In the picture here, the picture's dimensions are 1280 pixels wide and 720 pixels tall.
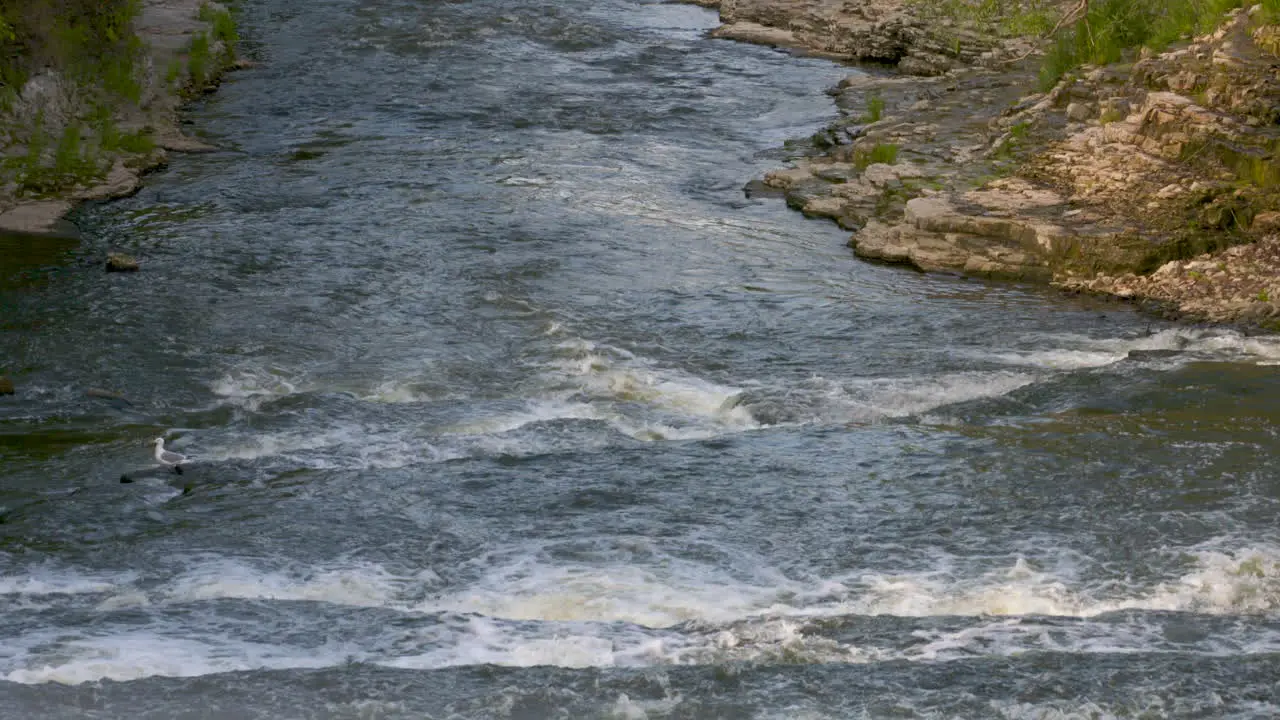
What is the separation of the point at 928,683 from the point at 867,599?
103cm

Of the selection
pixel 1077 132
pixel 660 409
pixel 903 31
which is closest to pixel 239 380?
pixel 660 409

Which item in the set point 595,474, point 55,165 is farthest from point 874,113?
point 595,474

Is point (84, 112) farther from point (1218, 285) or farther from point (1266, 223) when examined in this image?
point (1266, 223)

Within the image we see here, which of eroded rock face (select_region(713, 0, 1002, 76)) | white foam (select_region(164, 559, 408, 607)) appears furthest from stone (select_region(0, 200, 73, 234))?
eroded rock face (select_region(713, 0, 1002, 76))

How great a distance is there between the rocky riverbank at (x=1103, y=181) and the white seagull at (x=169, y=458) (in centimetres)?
842

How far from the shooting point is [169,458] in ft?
32.6

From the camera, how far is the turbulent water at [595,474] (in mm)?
7199

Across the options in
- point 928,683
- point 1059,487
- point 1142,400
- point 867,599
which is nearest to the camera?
point 928,683

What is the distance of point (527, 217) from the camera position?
17.2 metres

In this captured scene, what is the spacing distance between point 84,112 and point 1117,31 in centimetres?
1381

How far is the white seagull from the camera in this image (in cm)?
983

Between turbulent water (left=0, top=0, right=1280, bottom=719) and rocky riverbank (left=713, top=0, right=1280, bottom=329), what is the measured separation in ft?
2.38

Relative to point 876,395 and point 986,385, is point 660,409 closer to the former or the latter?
point 876,395

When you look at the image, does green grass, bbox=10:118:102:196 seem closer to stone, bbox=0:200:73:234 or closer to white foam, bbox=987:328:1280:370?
stone, bbox=0:200:73:234
